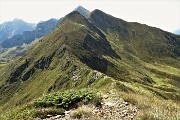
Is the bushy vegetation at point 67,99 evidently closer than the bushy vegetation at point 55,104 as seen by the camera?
No

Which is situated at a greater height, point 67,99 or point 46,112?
point 67,99

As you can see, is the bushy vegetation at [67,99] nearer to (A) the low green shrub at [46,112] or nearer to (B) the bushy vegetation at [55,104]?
(B) the bushy vegetation at [55,104]

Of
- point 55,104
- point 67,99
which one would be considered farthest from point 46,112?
point 67,99

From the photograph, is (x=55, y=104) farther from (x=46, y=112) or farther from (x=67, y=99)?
(x=46, y=112)

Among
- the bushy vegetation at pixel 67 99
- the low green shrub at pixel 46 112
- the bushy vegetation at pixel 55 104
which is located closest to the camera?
the low green shrub at pixel 46 112

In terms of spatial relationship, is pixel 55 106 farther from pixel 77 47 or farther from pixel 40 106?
pixel 77 47

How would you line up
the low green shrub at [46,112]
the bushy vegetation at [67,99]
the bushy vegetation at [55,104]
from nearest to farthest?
the low green shrub at [46,112] < the bushy vegetation at [55,104] < the bushy vegetation at [67,99]

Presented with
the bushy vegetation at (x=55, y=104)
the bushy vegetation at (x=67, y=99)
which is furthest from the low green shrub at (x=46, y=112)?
the bushy vegetation at (x=67, y=99)

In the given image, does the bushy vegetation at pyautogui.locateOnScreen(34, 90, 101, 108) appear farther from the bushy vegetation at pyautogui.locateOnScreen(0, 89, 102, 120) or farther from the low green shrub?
the low green shrub

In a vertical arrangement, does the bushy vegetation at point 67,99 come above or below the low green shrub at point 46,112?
above

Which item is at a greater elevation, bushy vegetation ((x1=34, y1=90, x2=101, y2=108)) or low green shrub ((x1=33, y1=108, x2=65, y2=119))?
bushy vegetation ((x1=34, y1=90, x2=101, y2=108))

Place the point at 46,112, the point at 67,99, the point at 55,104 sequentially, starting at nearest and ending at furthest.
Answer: the point at 46,112
the point at 55,104
the point at 67,99

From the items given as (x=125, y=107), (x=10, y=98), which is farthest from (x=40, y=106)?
(x=10, y=98)

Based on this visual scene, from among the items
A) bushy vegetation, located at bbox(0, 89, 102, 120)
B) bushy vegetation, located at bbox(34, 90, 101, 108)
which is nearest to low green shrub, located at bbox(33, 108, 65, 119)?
bushy vegetation, located at bbox(0, 89, 102, 120)
